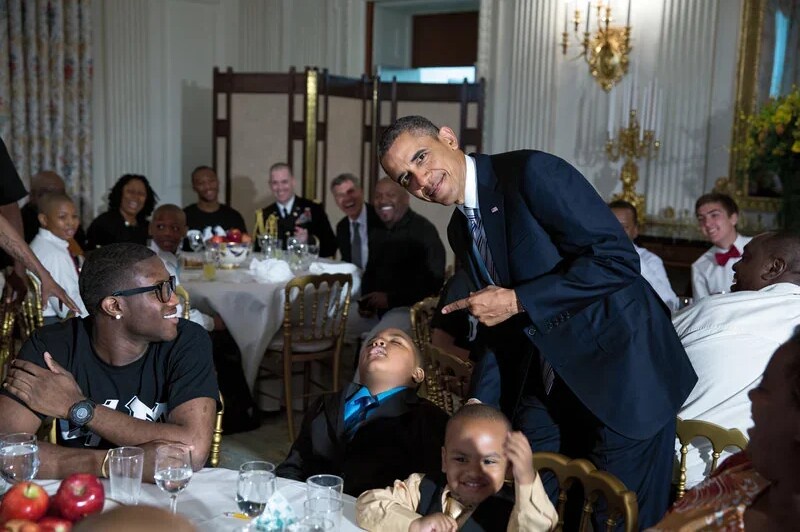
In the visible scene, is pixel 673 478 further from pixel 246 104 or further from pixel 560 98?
pixel 246 104

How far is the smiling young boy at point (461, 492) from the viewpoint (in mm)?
1881

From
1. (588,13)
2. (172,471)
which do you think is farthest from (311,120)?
(172,471)

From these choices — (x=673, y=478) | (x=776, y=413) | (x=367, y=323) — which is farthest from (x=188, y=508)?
(x=367, y=323)

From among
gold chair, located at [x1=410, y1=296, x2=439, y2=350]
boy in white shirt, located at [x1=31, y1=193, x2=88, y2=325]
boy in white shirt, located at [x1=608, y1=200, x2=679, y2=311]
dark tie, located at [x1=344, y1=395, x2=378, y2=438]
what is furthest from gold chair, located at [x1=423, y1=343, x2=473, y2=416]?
boy in white shirt, located at [x1=31, y1=193, x2=88, y2=325]

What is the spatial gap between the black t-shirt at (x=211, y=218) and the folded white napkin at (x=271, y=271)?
1.39 meters

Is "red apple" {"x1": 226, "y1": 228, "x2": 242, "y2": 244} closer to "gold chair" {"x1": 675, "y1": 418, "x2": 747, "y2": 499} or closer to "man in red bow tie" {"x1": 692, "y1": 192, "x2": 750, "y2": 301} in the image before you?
"man in red bow tie" {"x1": 692, "y1": 192, "x2": 750, "y2": 301}

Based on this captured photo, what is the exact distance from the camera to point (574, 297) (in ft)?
7.38

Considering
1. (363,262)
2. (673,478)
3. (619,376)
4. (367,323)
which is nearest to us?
(619,376)

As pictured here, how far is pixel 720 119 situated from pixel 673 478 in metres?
4.61

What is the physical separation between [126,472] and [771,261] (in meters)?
2.08

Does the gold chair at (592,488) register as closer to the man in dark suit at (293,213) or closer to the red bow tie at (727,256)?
the red bow tie at (727,256)

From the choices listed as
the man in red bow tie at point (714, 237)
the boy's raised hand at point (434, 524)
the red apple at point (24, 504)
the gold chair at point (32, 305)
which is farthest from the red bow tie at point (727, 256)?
the red apple at point (24, 504)

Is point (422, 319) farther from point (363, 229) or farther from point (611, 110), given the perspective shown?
point (611, 110)

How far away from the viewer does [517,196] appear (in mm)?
2318
